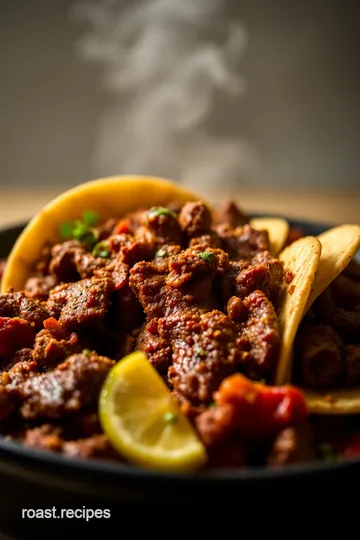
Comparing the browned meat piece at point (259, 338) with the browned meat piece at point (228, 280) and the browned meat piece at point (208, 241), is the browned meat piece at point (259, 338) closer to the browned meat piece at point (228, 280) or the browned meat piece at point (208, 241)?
the browned meat piece at point (228, 280)

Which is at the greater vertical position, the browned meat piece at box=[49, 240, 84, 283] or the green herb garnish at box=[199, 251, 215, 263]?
the green herb garnish at box=[199, 251, 215, 263]

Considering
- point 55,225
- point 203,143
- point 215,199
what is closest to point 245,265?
point 55,225

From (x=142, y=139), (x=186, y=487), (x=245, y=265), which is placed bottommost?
(x=142, y=139)

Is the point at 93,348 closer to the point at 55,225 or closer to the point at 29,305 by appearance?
the point at 29,305

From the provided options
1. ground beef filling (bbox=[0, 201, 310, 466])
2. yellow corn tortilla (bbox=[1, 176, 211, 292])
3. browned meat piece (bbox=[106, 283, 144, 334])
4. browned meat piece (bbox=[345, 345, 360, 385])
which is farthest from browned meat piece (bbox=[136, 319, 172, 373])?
yellow corn tortilla (bbox=[1, 176, 211, 292])

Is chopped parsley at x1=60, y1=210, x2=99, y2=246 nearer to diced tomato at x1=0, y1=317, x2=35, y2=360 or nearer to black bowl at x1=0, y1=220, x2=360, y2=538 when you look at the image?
diced tomato at x1=0, y1=317, x2=35, y2=360
